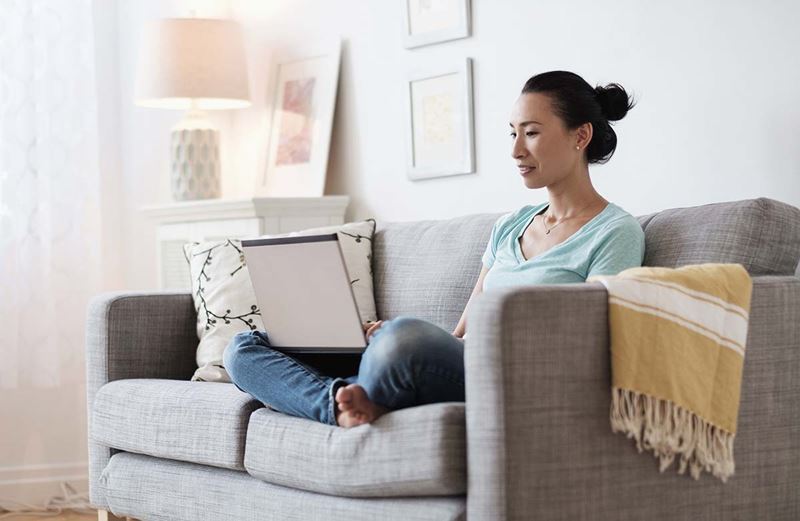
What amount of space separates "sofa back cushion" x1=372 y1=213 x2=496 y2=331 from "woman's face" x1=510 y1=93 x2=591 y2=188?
14.9 inches

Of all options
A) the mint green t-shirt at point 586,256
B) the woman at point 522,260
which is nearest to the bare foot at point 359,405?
the woman at point 522,260

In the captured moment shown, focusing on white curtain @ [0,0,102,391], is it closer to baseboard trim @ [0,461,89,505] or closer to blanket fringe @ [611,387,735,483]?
baseboard trim @ [0,461,89,505]

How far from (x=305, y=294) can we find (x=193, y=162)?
1.82 meters

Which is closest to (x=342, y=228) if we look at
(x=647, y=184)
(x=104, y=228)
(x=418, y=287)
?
(x=418, y=287)

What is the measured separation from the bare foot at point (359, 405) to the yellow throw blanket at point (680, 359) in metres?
0.43

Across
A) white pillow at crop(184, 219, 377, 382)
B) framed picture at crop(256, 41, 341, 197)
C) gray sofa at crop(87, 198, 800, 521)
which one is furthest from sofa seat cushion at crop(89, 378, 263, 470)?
framed picture at crop(256, 41, 341, 197)

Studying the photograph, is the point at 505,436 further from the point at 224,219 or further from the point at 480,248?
the point at 224,219

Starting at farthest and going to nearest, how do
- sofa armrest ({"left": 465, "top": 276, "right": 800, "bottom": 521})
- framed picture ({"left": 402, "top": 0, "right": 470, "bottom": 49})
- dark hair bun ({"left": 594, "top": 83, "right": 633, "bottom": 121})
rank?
framed picture ({"left": 402, "top": 0, "right": 470, "bottom": 49}) → dark hair bun ({"left": 594, "top": 83, "right": 633, "bottom": 121}) → sofa armrest ({"left": 465, "top": 276, "right": 800, "bottom": 521})

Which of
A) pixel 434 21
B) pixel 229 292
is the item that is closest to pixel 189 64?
pixel 434 21

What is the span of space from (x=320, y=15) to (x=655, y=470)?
2.40 metres

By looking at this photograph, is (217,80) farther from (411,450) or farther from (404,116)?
(411,450)

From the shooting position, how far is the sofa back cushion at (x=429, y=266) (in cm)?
293

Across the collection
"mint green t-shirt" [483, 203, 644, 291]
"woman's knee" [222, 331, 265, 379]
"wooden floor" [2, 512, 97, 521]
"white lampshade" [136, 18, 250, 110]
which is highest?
"white lampshade" [136, 18, 250, 110]

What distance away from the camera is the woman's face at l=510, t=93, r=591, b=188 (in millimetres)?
2586
